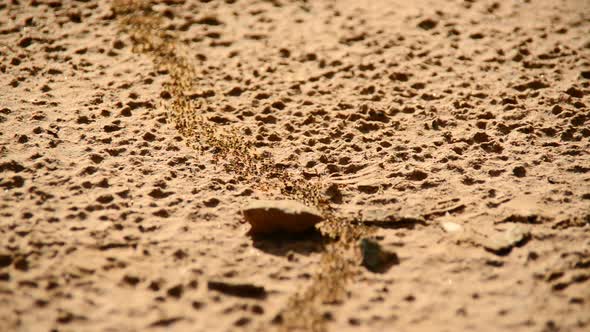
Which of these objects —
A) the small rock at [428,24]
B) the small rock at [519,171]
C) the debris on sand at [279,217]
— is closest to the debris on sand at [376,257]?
the debris on sand at [279,217]

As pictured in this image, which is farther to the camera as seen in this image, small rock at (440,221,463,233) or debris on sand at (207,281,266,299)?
small rock at (440,221,463,233)

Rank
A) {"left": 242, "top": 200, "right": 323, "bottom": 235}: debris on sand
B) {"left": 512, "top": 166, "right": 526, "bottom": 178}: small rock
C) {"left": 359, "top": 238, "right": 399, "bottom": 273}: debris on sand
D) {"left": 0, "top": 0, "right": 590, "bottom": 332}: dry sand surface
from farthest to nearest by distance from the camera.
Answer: {"left": 512, "top": 166, "right": 526, "bottom": 178}: small rock, {"left": 242, "top": 200, "right": 323, "bottom": 235}: debris on sand, {"left": 359, "top": 238, "right": 399, "bottom": 273}: debris on sand, {"left": 0, "top": 0, "right": 590, "bottom": 332}: dry sand surface

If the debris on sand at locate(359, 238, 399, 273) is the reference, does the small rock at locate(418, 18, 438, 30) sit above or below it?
above

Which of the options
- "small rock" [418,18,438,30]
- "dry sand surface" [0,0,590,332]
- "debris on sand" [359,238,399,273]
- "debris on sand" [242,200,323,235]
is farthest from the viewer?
"small rock" [418,18,438,30]

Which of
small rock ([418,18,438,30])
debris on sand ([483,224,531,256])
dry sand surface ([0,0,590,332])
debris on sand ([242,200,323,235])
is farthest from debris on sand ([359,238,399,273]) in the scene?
small rock ([418,18,438,30])

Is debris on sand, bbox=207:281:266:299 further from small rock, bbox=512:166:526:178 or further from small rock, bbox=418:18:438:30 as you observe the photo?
small rock, bbox=418:18:438:30

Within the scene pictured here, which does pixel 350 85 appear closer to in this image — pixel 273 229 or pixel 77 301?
pixel 273 229

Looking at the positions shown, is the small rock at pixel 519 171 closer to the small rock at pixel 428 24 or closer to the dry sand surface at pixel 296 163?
the dry sand surface at pixel 296 163
